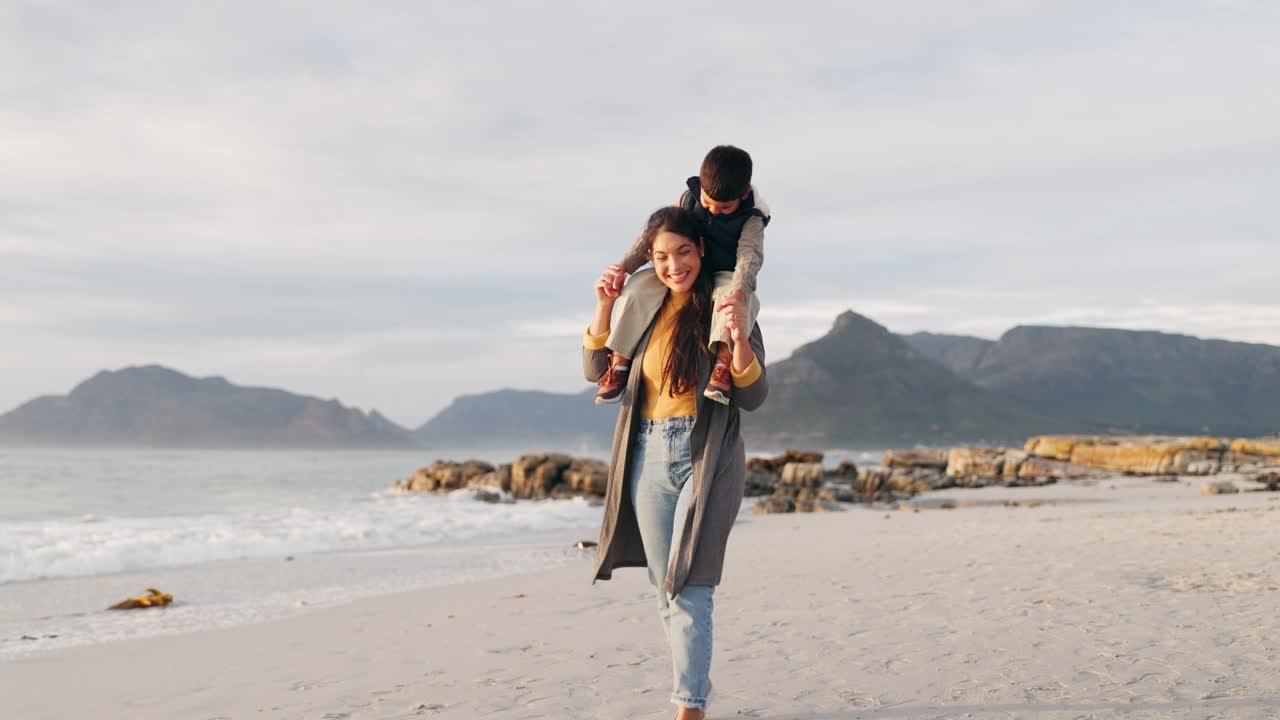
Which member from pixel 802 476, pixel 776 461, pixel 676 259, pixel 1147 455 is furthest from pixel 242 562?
pixel 1147 455

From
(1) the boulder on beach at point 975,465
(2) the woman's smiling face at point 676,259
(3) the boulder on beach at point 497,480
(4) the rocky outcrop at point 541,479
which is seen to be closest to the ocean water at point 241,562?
(2) the woman's smiling face at point 676,259

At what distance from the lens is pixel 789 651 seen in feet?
16.5

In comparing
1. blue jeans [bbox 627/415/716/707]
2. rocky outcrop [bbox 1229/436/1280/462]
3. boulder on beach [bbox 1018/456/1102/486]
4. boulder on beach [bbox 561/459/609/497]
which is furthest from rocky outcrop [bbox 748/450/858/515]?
rocky outcrop [bbox 1229/436/1280/462]

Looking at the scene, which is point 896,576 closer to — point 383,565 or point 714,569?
point 714,569

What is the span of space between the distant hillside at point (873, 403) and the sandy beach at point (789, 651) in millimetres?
121548

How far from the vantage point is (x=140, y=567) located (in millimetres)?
11297

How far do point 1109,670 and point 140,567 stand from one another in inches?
435

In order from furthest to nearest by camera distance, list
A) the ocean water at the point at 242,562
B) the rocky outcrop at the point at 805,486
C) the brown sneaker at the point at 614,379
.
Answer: the rocky outcrop at the point at 805,486 < the ocean water at the point at 242,562 < the brown sneaker at the point at 614,379

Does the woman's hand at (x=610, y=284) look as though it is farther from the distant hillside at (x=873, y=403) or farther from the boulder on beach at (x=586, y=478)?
the distant hillside at (x=873, y=403)

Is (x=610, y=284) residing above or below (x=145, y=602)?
above

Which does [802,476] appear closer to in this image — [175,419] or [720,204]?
[720,204]

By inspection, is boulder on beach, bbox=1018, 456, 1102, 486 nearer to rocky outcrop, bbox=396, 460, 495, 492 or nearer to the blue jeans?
rocky outcrop, bbox=396, 460, 495, 492

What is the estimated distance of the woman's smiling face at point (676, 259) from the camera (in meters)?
3.56

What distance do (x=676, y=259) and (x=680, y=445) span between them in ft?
2.45
